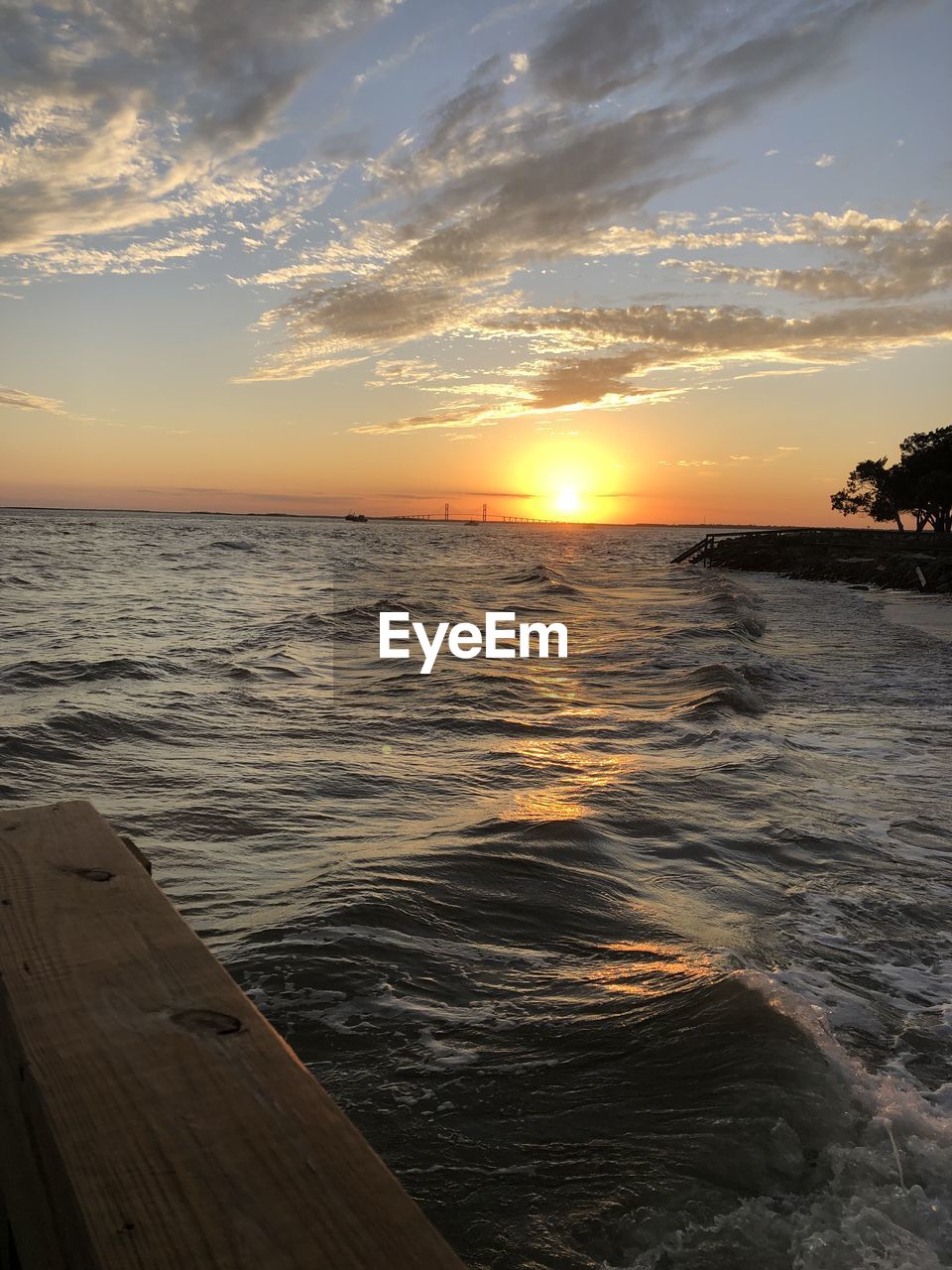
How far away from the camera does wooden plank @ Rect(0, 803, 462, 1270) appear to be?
96cm

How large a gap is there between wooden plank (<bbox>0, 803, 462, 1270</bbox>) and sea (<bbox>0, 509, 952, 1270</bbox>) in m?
1.66

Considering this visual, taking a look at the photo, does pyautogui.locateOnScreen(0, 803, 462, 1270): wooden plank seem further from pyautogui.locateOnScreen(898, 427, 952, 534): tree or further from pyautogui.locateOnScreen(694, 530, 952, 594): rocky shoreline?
pyautogui.locateOnScreen(898, 427, 952, 534): tree

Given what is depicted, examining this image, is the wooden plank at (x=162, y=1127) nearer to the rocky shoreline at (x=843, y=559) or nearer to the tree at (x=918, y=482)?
the rocky shoreline at (x=843, y=559)

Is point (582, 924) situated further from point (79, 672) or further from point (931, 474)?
point (931, 474)

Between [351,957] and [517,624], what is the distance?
1960 centimetres

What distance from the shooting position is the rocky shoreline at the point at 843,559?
41031 mm

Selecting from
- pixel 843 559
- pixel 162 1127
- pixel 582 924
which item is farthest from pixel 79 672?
pixel 843 559

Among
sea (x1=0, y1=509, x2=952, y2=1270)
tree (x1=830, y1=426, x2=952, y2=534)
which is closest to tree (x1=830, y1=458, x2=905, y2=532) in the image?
tree (x1=830, y1=426, x2=952, y2=534)

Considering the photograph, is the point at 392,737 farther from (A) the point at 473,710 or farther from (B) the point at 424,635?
(B) the point at 424,635

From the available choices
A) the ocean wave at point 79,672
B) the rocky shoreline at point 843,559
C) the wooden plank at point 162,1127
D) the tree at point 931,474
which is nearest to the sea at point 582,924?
the ocean wave at point 79,672

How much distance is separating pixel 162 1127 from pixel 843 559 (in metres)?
58.4

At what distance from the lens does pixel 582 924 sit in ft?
15.9

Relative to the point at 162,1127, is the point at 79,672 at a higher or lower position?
lower

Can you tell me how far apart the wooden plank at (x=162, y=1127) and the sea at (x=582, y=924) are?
1.66 m
